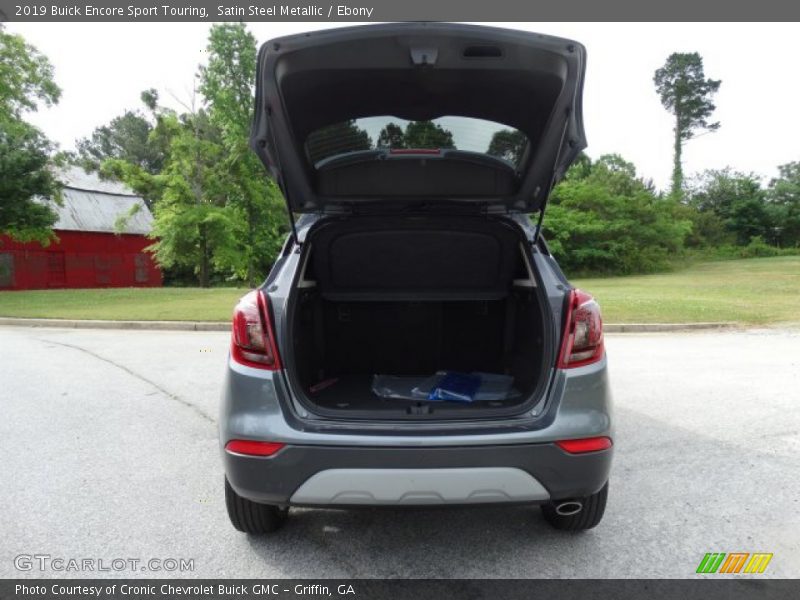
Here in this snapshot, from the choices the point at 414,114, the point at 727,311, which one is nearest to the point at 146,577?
the point at 414,114

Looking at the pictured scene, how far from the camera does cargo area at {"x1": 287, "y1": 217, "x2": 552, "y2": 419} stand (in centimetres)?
305

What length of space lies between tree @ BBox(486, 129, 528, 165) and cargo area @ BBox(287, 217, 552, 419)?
1.22ft

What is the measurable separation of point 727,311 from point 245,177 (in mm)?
21611

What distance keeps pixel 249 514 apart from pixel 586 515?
61.4 inches

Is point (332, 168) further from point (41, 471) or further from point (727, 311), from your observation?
point (727, 311)

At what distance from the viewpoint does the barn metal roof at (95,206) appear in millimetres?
31297

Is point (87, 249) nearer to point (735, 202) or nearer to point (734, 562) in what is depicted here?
point (734, 562)

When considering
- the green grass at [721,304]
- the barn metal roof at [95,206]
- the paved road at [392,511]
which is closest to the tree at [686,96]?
the green grass at [721,304]

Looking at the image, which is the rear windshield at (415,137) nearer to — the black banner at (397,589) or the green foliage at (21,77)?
the black banner at (397,589)

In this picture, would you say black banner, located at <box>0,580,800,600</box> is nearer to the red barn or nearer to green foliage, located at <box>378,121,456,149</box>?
green foliage, located at <box>378,121,456,149</box>

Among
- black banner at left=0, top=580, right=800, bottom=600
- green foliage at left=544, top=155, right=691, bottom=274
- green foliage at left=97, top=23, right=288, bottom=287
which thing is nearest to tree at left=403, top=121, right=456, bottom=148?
black banner at left=0, top=580, right=800, bottom=600

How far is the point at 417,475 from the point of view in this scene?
1.96m

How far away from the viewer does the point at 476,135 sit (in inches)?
110

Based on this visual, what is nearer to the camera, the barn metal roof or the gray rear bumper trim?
the gray rear bumper trim
